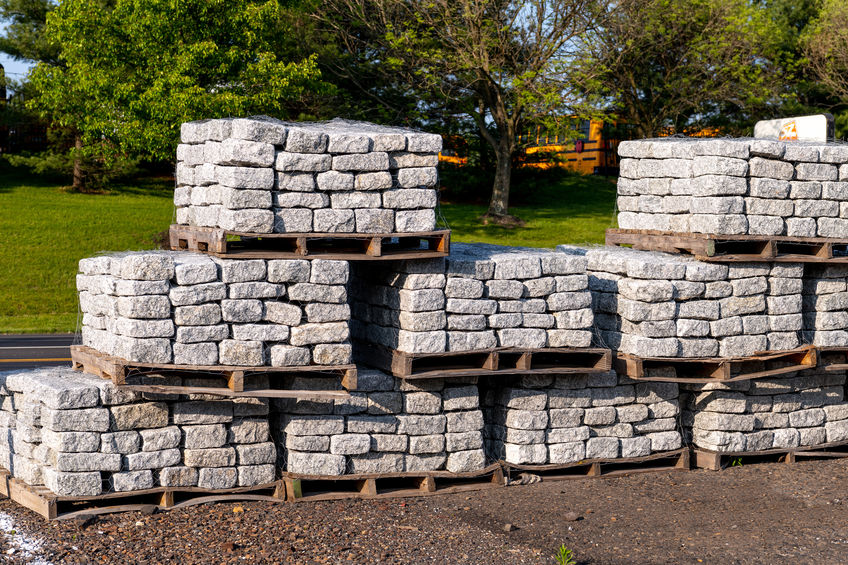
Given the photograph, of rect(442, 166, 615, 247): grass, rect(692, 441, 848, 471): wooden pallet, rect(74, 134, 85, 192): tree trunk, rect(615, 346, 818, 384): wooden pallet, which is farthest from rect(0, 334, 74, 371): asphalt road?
rect(74, 134, 85, 192): tree trunk

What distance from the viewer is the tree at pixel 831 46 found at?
32719 millimetres

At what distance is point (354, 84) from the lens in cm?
3164

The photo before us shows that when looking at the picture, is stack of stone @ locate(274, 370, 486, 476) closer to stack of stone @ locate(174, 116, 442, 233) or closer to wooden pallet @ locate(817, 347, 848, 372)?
stack of stone @ locate(174, 116, 442, 233)

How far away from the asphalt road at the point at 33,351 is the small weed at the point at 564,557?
32.1 feet

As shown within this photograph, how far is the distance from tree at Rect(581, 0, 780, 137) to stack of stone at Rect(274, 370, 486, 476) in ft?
67.0

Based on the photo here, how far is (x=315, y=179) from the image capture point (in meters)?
8.34

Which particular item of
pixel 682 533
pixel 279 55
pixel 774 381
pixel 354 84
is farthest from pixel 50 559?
pixel 354 84

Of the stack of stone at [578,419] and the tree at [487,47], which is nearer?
the stack of stone at [578,419]

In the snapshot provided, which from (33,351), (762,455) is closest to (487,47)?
(33,351)

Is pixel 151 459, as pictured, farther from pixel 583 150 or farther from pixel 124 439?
pixel 583 150

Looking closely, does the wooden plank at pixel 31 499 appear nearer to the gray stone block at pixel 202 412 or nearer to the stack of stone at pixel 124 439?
the stack of stone at pixel 124 439

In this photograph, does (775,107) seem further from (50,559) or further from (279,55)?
(50,559)

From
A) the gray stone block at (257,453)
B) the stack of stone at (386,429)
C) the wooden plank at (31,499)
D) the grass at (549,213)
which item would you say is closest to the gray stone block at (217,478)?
the gray stone block at (257,453)

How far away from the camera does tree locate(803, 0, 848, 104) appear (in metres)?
32.7
